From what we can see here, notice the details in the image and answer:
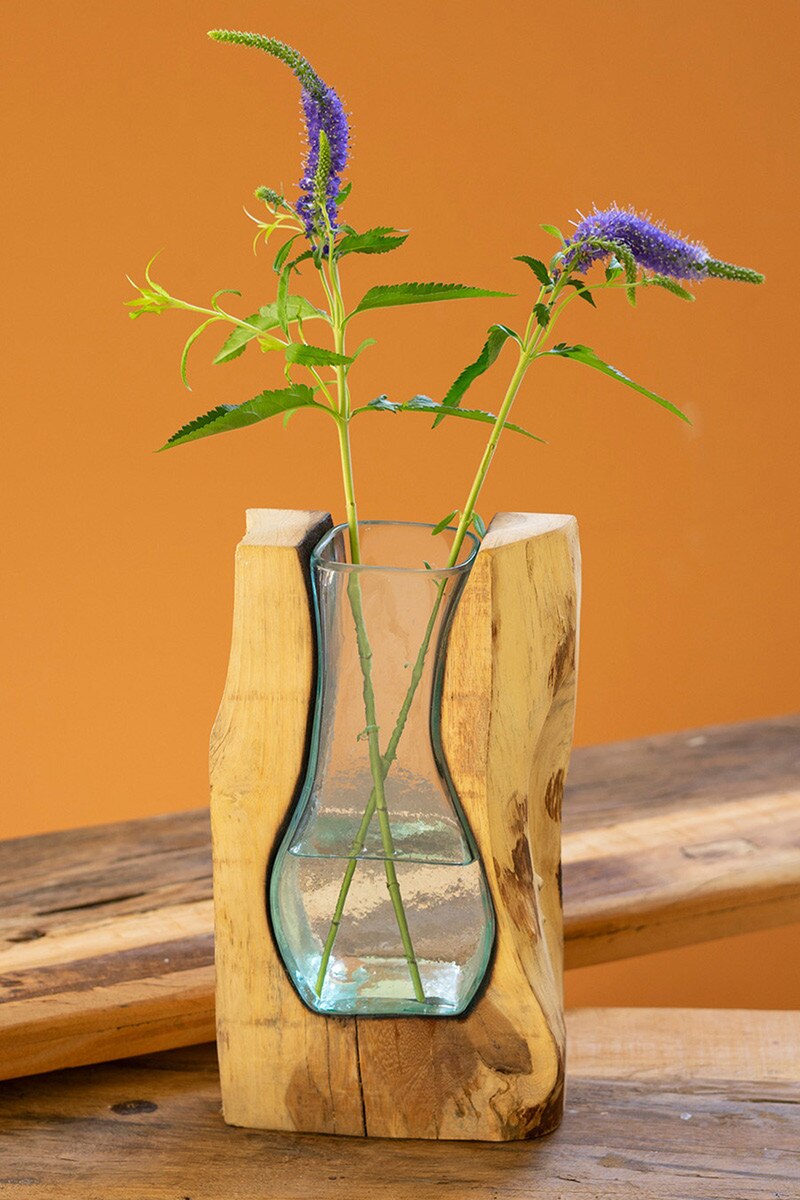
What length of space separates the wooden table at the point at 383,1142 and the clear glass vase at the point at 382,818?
98 millimetres

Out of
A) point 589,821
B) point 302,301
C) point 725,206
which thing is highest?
point 725,206

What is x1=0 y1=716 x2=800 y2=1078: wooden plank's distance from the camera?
876 millimetres

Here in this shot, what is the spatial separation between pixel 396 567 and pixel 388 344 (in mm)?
1391

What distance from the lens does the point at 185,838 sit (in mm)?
1106

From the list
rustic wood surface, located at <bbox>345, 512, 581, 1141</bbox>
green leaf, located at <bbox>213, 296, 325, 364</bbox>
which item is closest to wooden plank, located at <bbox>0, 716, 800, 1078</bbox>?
rustic wood surface, located at <bbox>345, 512, 581, 1141</bbox>

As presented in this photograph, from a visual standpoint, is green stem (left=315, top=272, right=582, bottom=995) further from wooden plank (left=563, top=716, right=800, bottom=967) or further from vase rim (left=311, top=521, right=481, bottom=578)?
wooden plank (left=563, top=716, right=800, bottom=967)

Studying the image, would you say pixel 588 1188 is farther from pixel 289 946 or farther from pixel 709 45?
pixel 709 45

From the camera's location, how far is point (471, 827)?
0.78m

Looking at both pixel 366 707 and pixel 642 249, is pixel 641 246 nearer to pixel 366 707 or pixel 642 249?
pixel 642 249

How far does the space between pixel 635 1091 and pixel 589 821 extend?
0.29 m

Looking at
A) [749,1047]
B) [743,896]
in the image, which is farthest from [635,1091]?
[743,896]

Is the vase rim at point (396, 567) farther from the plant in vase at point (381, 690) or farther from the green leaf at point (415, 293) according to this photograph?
the green leaf at point (415, 293)

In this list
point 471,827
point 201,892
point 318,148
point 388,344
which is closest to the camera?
point 318,148

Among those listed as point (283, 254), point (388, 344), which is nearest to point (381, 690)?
point (283, 254)
